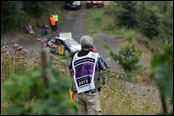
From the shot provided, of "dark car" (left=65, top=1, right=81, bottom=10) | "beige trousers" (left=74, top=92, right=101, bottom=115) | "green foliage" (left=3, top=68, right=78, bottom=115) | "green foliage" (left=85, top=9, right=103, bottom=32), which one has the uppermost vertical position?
"green foliage" (left=3, top=68, right=78, bottom=115)

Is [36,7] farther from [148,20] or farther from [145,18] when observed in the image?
[148,20]

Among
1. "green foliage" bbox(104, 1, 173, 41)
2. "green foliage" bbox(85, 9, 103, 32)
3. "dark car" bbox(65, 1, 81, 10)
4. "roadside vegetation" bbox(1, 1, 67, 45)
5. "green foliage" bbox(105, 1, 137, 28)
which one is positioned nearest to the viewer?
"roadside vegetation" bbox(1, 1, 67, 45)

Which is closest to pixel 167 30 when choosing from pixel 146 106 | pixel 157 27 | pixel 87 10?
pixel 157 27

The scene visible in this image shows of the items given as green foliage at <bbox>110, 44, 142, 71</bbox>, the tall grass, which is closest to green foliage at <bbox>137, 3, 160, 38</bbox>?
green foliage at <bbox>110, 44, 142, 71</bbox>

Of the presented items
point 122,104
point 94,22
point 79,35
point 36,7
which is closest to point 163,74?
point 122,104

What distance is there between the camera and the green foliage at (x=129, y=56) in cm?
1775

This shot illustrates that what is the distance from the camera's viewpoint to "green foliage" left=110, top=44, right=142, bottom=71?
1775 centimetres

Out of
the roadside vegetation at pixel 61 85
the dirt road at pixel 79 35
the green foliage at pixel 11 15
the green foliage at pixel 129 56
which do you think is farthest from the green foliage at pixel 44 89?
the green foliage at pixel 11 15

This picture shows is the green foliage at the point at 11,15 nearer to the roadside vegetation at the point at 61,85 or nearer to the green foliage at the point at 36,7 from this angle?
the green foliage at the point at 36,7

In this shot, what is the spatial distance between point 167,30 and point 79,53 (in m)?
28.0

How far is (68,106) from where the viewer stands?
2418 millimetres

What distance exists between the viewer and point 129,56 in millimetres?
18297

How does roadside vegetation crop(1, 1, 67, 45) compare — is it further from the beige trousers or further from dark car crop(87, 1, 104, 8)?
the beige trousers

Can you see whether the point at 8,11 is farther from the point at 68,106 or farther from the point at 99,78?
the point at 68,106
